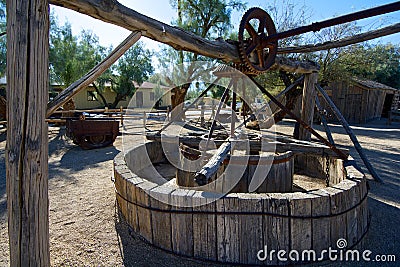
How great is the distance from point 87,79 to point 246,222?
180 centimetres

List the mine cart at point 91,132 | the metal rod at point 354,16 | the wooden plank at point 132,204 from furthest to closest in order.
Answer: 1. the mine cart at point 91,132
2. the wooden plank at point 132,204
3. the metal rod at point 354,16

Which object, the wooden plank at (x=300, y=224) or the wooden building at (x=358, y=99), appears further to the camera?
the wooden building at (x=358, y=99)

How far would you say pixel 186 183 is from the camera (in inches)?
158

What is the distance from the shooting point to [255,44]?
2.92 meters

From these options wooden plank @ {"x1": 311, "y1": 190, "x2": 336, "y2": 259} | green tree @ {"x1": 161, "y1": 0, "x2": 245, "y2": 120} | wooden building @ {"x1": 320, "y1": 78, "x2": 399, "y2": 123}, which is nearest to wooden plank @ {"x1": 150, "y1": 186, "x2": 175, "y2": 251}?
wooden plank @ {"x1": 311, "y1": 190, "x2": 336, "y2": 259}

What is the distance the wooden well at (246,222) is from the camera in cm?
219

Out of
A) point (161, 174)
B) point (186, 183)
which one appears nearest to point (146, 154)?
point (161, 174)

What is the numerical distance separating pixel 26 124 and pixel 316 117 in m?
16.3

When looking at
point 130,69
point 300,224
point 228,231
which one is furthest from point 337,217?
point 130,69

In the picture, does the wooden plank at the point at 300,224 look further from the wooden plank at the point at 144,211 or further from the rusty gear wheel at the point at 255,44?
the rusty gear wheel at the point at 255,44

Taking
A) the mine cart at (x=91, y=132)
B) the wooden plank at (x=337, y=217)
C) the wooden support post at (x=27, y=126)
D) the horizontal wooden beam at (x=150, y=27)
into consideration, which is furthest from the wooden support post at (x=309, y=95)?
the mine cart at (x=91, y=132)

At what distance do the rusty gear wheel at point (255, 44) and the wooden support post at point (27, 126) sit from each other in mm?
1963

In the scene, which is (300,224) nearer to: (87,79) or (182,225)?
(182,225)

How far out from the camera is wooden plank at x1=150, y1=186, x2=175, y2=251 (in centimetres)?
235
